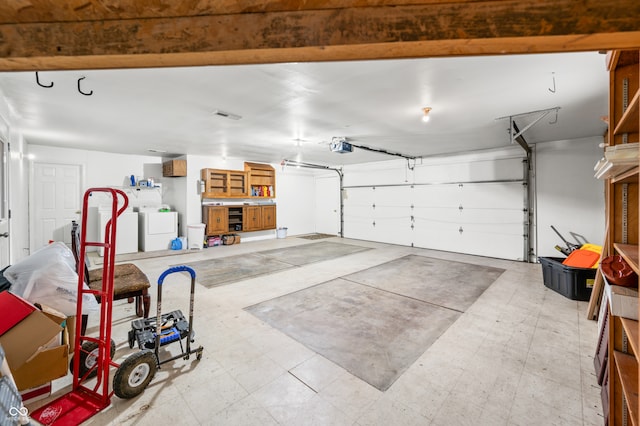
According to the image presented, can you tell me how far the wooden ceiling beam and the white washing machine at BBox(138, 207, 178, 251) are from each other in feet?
22.5

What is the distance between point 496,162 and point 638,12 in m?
6.58

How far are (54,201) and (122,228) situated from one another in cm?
160

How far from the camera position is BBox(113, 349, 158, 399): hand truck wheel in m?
1.79

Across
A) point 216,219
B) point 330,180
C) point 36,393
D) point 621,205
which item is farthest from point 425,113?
point 330,180

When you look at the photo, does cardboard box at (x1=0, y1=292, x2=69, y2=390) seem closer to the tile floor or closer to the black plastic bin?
the tile floor

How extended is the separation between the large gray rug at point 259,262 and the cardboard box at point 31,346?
7.94 ft

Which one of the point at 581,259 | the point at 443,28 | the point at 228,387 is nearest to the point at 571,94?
the point at 581,259

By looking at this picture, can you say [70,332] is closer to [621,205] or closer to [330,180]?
[621,205]

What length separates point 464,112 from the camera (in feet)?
12.4

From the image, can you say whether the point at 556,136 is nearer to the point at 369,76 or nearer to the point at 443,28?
the point at 369,76

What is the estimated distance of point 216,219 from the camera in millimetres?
7887

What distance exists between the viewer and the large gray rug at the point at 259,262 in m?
4.78

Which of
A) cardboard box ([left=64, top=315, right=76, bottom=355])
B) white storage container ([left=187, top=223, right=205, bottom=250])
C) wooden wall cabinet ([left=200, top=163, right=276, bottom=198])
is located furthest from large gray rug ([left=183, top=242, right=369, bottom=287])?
wooden wall cabinet ([left=200, top=163, right=276, bottom=198])

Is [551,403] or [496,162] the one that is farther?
[496,162]
